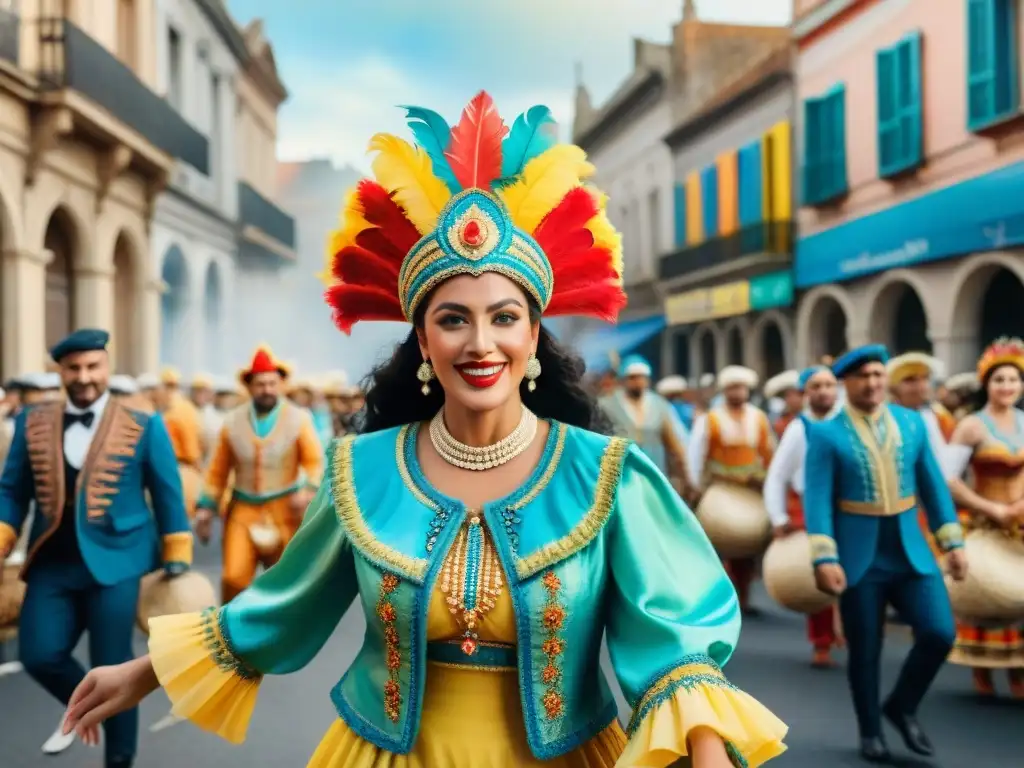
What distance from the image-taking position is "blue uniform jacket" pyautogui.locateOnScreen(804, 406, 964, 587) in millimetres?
5996

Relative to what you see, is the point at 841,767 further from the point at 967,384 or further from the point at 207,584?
the point at 967,384

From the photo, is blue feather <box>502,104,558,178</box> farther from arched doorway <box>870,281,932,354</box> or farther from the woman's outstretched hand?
arched doorway <box>870,281,932,354</box>

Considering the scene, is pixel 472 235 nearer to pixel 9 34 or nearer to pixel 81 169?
pixel 9 34

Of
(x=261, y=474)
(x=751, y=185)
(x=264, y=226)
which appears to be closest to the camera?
(x=261, y=474)

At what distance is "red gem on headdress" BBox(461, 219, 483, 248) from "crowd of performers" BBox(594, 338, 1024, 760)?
3.71m

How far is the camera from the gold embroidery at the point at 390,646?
272cm

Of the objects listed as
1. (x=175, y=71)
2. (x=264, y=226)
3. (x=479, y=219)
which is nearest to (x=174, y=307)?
(x=175, y=71)

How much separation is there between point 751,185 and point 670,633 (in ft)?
76.2

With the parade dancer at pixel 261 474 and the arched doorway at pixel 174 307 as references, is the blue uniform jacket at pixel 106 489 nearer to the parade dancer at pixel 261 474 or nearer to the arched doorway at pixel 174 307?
the parade dancer at pixel 261 474

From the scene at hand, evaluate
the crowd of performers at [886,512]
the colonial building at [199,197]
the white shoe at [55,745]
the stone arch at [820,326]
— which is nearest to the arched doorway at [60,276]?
the colonial building at [199,197]

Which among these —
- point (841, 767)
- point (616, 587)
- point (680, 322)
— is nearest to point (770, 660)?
point (841, 767)

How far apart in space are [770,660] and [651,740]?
6.17m

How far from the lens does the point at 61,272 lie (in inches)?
686

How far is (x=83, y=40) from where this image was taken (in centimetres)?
1536
